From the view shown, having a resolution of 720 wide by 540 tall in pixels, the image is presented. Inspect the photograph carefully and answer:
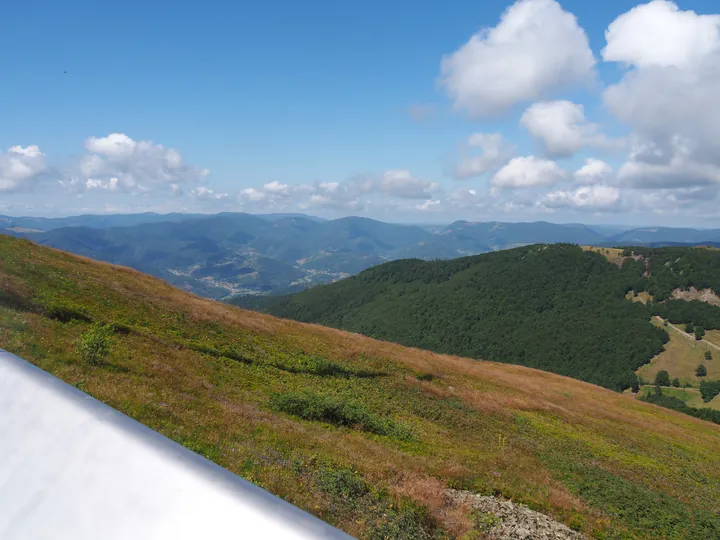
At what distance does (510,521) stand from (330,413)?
8.99 meters

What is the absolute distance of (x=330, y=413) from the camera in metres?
18.8

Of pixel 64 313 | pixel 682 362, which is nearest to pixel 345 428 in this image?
pixel 64 313

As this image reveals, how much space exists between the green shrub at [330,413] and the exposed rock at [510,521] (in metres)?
6.12

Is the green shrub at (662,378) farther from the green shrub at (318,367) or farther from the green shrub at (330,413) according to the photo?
the green shrub at (330,413)

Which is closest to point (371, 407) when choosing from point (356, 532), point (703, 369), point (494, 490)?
point (494, 490)

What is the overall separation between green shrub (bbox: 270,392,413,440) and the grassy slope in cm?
75

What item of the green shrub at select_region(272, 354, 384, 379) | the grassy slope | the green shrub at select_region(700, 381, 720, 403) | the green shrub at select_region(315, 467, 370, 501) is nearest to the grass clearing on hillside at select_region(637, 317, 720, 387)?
the green shrub at select_region(700, 381, 720, 403)

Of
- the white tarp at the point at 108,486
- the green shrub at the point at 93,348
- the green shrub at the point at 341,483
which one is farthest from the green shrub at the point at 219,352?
the white tarp at the point at 108,486

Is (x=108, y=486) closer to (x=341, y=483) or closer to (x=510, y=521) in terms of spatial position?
(x=341, y=483)

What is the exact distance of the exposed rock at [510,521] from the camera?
11163 mm

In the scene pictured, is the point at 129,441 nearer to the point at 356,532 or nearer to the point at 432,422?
the point at 356,532

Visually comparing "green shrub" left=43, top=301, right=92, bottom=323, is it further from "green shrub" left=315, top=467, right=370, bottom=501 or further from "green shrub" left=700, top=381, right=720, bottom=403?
"green shrub" left=700, top=381, right=720, bottom=403

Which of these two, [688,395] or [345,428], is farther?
[688,395]

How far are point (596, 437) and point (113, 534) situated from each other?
3769 cm
